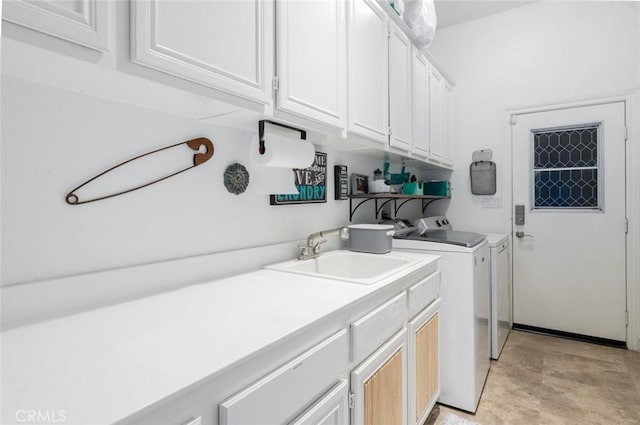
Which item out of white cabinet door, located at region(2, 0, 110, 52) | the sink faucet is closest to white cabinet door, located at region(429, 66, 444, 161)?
the sink faucet

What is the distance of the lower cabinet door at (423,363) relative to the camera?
4.90ft

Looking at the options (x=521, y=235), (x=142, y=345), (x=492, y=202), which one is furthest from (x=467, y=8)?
(x=142, y=345)

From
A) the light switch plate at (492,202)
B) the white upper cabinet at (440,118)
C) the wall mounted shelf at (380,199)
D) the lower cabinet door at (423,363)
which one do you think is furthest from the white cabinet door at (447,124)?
the lower cabinet door at (423,363)

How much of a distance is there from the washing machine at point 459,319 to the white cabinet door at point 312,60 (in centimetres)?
102

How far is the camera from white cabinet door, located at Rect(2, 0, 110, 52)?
0.60 metres

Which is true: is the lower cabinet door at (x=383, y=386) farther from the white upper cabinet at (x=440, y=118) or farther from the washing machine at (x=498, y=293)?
the white upper cabinet at (x=440, y=118)

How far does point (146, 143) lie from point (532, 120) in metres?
3.30

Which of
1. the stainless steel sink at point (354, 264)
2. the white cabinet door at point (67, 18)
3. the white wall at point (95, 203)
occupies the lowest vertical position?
the stainless steel sink at point (354, 264)

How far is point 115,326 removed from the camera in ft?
2.63

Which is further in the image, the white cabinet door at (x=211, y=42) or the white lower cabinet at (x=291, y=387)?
the white cabinet door at (x=211, y=42)

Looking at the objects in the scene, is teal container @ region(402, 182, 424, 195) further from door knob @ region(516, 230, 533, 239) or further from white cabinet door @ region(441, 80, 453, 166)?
door knob @ region(516, 230, 533, 239)

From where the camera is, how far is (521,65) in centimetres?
309

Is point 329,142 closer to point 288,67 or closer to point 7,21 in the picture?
point 288,67

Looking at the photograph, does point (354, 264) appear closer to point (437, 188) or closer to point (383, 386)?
point (383, 386)
